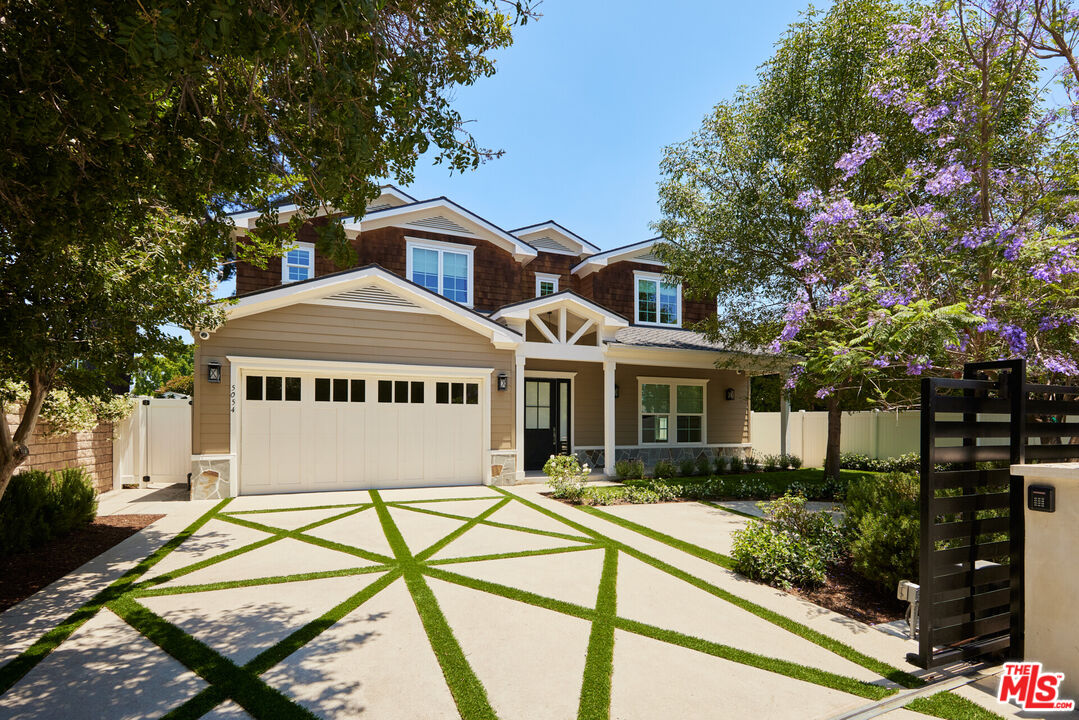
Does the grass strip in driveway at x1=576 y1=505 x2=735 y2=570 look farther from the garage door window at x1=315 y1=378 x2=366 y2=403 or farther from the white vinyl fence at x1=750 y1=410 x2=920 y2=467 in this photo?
the white vinyl fence at x1=750 y1=410 x2=920 y2=467

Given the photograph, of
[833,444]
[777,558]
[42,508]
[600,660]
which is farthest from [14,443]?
[833,444]

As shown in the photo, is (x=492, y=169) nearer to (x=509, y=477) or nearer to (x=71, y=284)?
(x=71, y=284)

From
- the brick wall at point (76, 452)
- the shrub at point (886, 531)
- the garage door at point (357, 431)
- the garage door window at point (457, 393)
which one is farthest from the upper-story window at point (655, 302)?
the brick wall at point (76, 452)

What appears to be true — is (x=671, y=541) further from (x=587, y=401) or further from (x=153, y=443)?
(x=153, y=443)

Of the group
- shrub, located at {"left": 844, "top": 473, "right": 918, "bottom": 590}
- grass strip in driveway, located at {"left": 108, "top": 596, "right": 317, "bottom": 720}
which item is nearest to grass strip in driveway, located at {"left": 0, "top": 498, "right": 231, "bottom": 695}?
grass strip in driveway, located at {"left": 108, "top": 596, "right": 317, "bottom": 720}

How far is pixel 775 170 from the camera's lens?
988 centimetres

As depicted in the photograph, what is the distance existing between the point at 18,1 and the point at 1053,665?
6.94 metres

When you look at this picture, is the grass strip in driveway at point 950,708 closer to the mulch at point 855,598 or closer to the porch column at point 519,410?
the mulch at point 855,598

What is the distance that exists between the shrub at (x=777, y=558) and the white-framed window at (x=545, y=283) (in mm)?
9957

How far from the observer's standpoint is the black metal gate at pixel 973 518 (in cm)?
330

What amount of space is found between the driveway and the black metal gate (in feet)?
1.41

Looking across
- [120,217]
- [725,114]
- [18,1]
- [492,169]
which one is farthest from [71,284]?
[725,114]

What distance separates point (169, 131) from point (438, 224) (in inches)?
368

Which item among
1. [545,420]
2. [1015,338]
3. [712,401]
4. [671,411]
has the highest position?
[1015,338]
